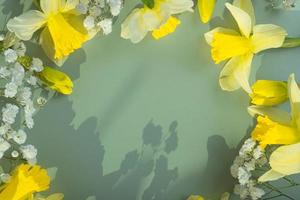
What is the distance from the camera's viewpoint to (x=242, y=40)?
1211 mm

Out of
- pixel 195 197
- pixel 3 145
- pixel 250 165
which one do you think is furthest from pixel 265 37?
pixel 3 145

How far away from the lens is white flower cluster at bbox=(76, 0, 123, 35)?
1.18 meters

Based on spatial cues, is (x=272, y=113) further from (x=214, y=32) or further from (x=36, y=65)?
(x=36, y=65)

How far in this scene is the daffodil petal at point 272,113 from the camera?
1.22 metres

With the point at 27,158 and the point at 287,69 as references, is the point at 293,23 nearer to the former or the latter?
the point at 287,69

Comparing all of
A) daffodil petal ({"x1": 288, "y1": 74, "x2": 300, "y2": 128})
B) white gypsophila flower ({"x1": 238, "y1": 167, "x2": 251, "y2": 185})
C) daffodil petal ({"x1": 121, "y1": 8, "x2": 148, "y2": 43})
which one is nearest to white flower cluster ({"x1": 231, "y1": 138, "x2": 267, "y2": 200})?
white gypsophila flower ({"x1": 238, "y1": 167, "x2": 251, "y2": 185})

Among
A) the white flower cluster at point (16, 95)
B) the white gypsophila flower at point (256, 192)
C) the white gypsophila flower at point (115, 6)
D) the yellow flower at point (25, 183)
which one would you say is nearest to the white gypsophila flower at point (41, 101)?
the white flower cluster at point (16, 95)

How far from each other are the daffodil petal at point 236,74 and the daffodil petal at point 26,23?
0.39 metres

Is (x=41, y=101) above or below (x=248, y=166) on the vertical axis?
above

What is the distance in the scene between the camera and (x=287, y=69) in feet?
4.15

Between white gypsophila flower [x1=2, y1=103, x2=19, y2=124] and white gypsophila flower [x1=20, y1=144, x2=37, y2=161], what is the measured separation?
6 centimetres

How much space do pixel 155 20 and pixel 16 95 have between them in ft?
1.08

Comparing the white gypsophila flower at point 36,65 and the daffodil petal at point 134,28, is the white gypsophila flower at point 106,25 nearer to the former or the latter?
the daffodil petal at point 134,28

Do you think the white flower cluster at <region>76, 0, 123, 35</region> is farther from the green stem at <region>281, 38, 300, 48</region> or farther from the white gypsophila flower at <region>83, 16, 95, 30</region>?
the green stem at <region>281, 38, 300, 48</region>
